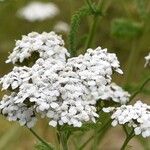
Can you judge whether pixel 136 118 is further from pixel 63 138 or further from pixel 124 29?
pixel 124 29

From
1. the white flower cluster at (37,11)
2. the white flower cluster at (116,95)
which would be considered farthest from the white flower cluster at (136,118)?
the white flower cluster at (37,11)

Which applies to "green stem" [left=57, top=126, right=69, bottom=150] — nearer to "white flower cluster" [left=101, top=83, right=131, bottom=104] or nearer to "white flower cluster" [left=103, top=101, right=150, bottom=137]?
"white flower cluster" [left=103, top=101, right=150, bottom=137]

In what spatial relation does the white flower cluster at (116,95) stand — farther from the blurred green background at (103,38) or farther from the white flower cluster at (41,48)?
the blurred green background at (103,38)

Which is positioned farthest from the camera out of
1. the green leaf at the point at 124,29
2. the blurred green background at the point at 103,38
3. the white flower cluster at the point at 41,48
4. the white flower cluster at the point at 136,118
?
the blurred green background at the point at 103,38

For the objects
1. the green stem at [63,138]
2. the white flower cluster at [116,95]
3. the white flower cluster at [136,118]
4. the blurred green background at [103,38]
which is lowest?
the white flower cluster at [136,118]

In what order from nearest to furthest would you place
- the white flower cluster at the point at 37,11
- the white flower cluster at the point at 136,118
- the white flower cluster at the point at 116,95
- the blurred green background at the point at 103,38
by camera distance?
the white flower cluster at the point at 136,118, the white flower cluster at the point at 116,95, the blurred green background at the point at 103,38, the white flower cluster at the point at 37,11

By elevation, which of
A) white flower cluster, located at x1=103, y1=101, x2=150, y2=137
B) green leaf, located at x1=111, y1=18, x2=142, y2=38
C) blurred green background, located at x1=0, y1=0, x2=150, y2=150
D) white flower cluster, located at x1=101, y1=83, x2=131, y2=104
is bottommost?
white flower cluster, located at x1=103, y1=101, x2=150, y2=137

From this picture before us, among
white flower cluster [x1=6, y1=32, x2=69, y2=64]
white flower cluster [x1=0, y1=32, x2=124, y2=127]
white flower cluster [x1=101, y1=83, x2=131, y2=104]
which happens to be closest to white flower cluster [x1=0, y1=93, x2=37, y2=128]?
white flower cluster [x1=0, y1=32, x2=124, y2=127]

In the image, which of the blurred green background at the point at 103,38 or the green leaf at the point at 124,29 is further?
the blurred green background at the point at 103,38
